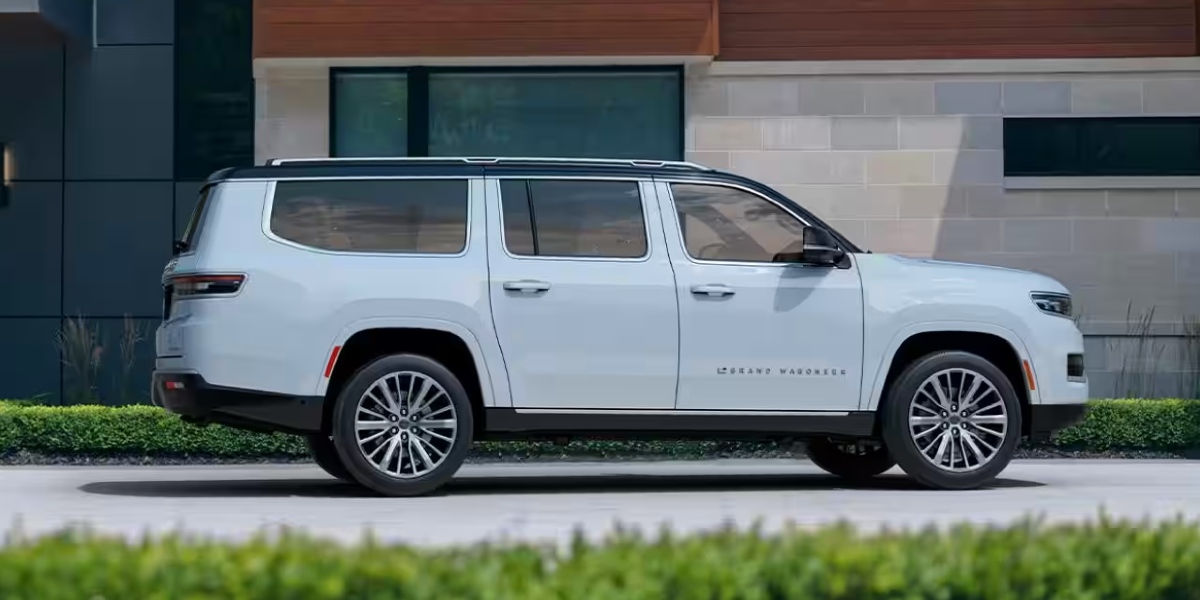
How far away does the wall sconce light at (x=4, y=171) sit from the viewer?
64.0 feet

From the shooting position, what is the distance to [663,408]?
34.4ft

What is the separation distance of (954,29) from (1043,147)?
4.98 ft

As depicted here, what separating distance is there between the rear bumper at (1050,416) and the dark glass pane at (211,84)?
10737 mm

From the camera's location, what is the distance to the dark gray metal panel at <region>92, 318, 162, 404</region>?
18375 mm

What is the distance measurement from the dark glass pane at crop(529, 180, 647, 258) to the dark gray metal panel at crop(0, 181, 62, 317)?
10357 millimetres

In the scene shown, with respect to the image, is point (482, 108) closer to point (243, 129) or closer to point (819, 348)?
point (243, 129)

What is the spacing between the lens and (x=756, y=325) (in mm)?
10609

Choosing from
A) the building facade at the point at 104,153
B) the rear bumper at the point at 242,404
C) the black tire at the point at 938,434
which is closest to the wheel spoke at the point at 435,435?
the rear bumper at the point at 242,404

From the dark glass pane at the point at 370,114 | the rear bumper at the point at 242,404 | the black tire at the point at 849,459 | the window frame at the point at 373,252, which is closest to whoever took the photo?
the rear bumper at the point at 242,404

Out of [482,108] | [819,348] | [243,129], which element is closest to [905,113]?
[482,108]

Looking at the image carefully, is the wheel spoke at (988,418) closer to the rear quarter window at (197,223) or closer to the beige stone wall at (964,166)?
the rear quarter window at (197,223)

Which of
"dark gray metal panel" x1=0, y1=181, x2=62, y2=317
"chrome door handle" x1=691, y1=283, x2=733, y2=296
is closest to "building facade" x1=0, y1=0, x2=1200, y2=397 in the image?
"dark gray metal panel" x1=0, y1=181, x2=62, y2=317

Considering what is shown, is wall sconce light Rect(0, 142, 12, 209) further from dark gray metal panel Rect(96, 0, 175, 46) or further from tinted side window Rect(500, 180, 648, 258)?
tinted side window Rect(500, 180, 648, 258)

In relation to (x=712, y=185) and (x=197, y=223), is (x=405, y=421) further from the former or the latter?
(x=712, y=185)
